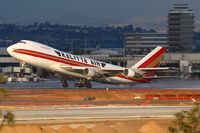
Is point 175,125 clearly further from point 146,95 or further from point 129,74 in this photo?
A: point 129,74

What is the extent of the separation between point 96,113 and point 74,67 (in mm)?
44337

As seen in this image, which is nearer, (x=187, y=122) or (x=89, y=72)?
(x=187, y=122)

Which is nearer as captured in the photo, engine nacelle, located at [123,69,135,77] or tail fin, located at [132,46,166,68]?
engine nacelle, located at [123,69,135,77]

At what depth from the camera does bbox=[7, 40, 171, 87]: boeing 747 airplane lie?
344 feet

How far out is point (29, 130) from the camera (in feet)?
154

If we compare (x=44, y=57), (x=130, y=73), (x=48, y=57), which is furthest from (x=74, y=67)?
(x=130, y=73)

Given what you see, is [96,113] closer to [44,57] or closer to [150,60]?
[44,57]

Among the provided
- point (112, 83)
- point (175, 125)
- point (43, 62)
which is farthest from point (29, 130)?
point (112, 83)

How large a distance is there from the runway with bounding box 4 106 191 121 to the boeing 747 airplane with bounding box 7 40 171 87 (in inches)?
1416

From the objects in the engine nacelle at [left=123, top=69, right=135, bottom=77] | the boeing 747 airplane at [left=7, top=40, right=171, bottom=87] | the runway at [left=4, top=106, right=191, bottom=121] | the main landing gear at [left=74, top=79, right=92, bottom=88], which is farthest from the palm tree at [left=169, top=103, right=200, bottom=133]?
the engine nacelle at [left=123, top=69, right=135, bottom=77]

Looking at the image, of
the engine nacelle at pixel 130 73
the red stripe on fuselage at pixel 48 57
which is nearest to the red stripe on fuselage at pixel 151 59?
the engine nacelle at pixel 130 73

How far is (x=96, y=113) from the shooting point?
63.2 meters

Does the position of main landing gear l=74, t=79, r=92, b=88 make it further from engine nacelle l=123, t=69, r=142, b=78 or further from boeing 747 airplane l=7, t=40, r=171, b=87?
engine nacelle l=123, t=69, r=142, b=78

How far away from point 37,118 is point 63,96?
2957 centimetres
